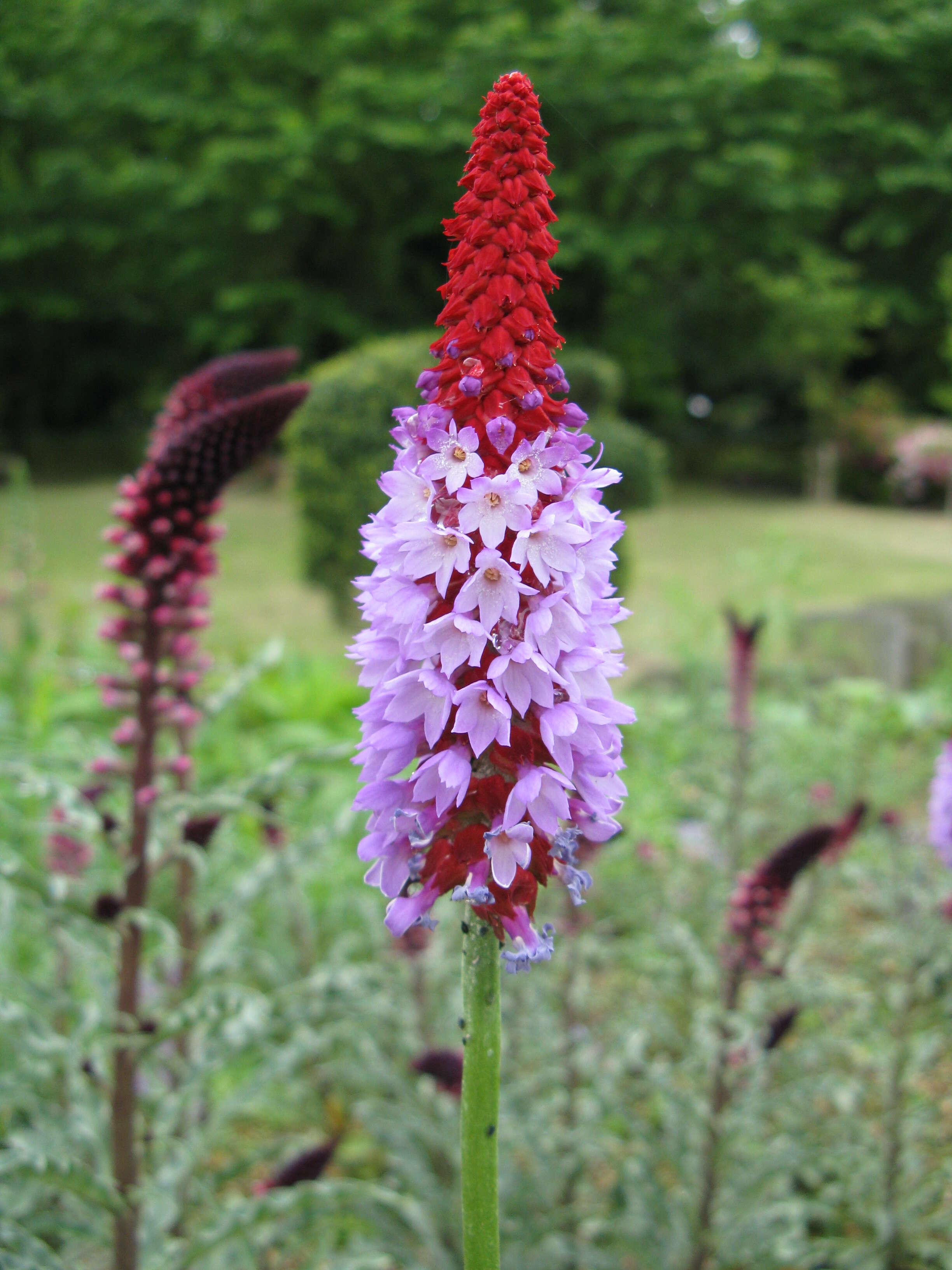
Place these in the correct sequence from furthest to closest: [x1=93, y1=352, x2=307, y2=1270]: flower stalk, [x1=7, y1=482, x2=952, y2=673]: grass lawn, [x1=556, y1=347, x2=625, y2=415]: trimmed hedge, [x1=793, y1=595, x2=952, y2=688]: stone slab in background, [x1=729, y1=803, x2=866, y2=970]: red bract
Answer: [x1=556, y1=347, x2=625, y2=415]: trimmed hedge → [x1=793, y1=595, x2=952, y2=688]: stone slab in background → [x1=7, y1=482, x2=952, y2=673]: grass lawn → [x1=729, y1=803, x2=866, y2=970]: red bract → [x1=93, y1=352, x2=307, y2=1270]: flower stalk

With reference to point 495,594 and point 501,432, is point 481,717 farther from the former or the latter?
point 501,432

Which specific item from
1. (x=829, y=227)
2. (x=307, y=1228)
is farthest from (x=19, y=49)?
(x=829, y=227)

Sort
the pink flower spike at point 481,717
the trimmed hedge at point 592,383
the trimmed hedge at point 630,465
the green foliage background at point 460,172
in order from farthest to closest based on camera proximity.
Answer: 1. the green foliage background at point 460,172
2. the trimmed hedge at point 592,383
3. the trimmed hedge at point 630,465
4. the pink flower spike at point 481,717

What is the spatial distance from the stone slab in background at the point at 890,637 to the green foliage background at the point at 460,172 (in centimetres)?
920

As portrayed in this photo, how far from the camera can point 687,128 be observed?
1526cm

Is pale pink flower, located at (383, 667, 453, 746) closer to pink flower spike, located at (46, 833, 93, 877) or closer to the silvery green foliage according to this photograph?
the silvery green foliage

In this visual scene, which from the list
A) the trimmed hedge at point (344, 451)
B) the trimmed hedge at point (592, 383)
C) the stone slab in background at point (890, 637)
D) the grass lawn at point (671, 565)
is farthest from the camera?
the trimmed hedge at point (592, 383)

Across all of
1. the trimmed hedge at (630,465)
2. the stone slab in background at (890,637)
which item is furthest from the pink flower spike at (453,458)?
the trimmed hedge at (630,465)

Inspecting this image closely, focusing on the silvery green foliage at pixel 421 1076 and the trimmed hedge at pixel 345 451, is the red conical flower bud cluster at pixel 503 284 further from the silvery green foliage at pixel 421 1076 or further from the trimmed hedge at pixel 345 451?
the trimmed hedge at pixel 345 451

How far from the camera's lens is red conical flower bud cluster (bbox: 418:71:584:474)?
36.8 inches

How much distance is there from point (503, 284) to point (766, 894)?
1324 millimetres

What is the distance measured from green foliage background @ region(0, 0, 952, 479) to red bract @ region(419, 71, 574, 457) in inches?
550

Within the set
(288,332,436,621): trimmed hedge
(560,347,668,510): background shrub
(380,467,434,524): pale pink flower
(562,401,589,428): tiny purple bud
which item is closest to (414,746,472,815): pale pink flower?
(380,467,434,524): pale pink flower

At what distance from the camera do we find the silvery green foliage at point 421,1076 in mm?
1791
